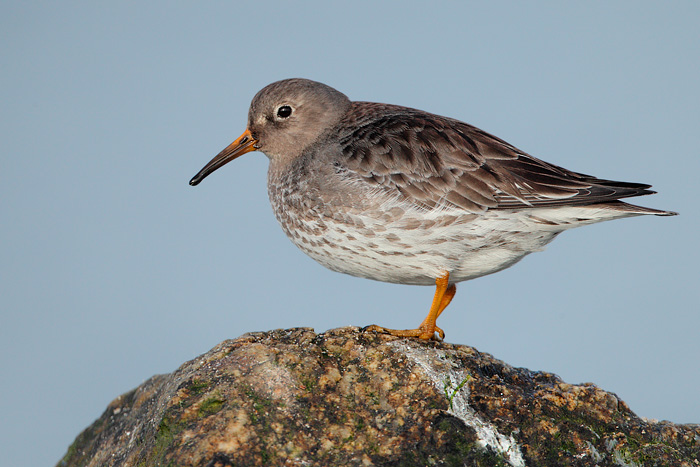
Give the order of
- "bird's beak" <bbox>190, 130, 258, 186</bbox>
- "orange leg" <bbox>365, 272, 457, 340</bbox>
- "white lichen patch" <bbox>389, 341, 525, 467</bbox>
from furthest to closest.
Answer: "bird's beak" <bbox>190, 130, 258, 186</bbox>, "orange leg" <bbox>365, 272, 457, 340</bbox>, "white lichen patch" <bbox>389, 341, 525, 467</bbox>

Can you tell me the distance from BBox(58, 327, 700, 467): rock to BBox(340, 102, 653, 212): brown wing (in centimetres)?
145

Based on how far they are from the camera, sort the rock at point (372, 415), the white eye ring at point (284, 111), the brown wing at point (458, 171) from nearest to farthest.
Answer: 1. the rock at point (372, 415)
2. the brown wing at point (458, 171)
3. the white eye ring at point (284, 111)

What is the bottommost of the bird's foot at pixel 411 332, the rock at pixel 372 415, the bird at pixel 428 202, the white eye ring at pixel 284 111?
the rock at pixel 372 415

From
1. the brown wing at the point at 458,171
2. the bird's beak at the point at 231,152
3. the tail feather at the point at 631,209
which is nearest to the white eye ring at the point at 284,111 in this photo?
the bird's beak at the point at 231,152

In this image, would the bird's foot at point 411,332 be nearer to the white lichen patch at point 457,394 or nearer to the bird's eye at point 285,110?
the white lichen patch at point 457,394

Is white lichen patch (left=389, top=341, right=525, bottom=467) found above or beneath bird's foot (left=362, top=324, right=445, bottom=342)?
beneath

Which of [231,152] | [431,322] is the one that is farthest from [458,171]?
[231,152]

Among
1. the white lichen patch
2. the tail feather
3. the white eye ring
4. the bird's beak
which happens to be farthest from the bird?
the bird's beak

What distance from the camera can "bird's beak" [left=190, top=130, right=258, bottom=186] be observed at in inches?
308

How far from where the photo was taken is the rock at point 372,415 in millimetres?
5059

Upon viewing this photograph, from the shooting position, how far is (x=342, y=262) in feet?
22.4

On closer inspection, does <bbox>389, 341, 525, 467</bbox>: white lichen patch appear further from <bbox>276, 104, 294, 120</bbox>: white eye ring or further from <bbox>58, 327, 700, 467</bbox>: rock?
<bbox>276, 104, 294, 120</bbox>: white eye ring

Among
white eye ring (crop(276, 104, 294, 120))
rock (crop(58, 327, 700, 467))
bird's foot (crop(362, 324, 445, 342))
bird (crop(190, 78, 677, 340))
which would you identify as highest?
white eye ring (crop(276, 104, 294, 120))

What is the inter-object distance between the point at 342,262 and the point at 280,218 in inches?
36.4
